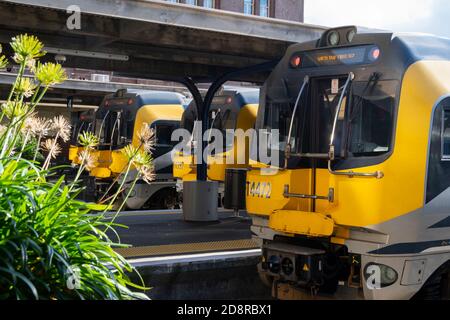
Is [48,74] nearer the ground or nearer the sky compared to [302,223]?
nearer the sky

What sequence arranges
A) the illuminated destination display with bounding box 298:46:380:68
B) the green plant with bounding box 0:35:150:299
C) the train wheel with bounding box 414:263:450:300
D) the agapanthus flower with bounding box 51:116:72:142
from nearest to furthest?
the green plant with bounding box 0:35:150:299, the agapanthus flower with bounding box 51:116:72:142, the illuminated destination display with bounding box 298:46:380:68, the train wheel with bounding box 414:263:450:300

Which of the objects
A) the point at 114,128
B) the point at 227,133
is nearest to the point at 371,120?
the point at 227,133

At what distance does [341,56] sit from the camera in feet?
22.7

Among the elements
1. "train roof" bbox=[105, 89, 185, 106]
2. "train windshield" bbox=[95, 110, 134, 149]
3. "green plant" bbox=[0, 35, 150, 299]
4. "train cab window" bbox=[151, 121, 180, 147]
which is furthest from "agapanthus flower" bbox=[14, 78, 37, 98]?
"train cab window" bbox=[151, 121, 180, 147]

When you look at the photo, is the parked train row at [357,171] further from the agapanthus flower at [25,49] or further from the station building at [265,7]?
the station building at [265,7]

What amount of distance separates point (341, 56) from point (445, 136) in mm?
1432

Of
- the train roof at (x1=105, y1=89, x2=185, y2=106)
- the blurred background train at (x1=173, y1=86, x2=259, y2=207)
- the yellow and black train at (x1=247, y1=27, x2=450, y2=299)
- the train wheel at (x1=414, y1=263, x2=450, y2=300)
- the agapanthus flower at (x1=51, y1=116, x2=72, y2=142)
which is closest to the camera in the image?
the agapanthus flower at (x1=51, y1=116, x2=72, y2=142)

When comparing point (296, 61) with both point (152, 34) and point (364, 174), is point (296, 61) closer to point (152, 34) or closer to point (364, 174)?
point (364, 174)

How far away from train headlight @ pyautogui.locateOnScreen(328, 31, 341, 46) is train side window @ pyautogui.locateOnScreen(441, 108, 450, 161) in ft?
4.74

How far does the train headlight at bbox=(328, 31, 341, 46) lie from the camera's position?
7.04 metres

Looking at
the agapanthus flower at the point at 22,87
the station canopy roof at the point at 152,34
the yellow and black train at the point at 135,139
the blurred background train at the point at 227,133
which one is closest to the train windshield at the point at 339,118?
the station canopy roof at the point at 152,34

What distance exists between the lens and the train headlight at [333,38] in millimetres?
7044

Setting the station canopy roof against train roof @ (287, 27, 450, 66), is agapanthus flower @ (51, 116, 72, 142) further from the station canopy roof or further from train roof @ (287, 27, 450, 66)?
the station canopy roof
